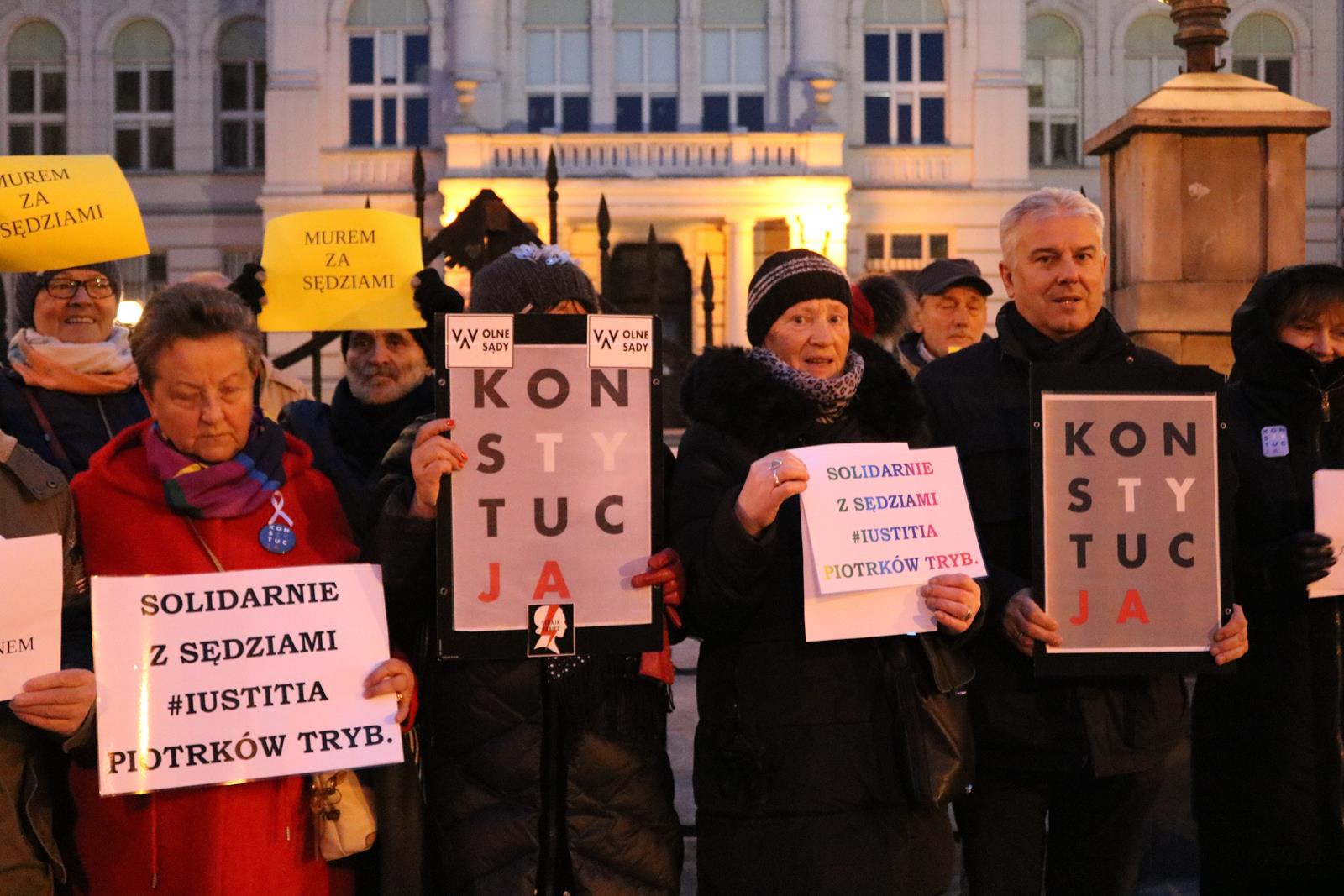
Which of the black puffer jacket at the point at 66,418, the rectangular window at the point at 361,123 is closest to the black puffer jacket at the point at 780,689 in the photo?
the black puffer jacket at the point at 66,418

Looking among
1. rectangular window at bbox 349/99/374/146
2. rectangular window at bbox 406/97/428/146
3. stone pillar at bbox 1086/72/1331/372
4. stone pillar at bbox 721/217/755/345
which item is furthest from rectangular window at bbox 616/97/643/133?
stone pillar at bbox 1086/72/1331/372

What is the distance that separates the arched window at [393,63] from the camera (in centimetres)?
2578

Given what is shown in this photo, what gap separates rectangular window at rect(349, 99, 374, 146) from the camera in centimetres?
2606

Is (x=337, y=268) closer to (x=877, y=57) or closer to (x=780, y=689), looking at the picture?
(x=780, y=689)

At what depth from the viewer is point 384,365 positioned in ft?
15.1

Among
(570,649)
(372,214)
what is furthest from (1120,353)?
(372,214)

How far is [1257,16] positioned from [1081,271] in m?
25.8

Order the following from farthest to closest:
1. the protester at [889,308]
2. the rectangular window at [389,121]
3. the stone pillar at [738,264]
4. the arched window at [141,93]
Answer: the arched window at [141,93] → the rectangular window at [389,121] → the stone pillar at [738,264] → the protester at [889,308]

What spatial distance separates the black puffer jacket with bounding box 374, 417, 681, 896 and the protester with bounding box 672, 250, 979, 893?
17 centimetres

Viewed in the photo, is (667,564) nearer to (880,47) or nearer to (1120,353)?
(1120,353)

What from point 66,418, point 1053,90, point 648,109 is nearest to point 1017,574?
point 66,418

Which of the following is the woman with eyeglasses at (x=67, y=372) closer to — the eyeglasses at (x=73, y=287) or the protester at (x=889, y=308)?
the eyeglasses at (x=73, y=287)

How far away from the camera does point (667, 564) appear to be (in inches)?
132

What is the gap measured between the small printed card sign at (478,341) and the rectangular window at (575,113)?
74.3 feet
